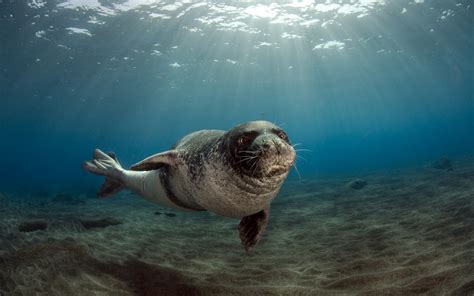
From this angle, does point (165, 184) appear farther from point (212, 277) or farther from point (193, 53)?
point (193, 53)

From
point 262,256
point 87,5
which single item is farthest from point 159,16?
point 262,256

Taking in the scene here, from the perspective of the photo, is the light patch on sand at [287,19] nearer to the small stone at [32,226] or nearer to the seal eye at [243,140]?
the small stone at [32,226]

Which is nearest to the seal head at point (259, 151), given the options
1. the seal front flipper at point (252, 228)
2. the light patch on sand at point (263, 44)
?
the seal front flipper at point (252, 228)

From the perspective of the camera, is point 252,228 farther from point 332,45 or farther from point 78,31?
point 332,45

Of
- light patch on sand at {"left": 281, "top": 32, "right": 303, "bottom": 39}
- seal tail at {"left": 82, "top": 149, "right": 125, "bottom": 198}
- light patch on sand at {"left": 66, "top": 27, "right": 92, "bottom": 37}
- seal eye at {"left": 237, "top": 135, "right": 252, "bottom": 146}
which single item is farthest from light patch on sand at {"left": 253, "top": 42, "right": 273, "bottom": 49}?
seal eye at {"left": 237, "top": 135, "right": 252, "bottom": 146}

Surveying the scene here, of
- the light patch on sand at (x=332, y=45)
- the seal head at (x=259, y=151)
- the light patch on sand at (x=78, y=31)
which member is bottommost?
the light patch on sand at (x=332, y=45)

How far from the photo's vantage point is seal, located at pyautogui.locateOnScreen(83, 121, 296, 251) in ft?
10.1

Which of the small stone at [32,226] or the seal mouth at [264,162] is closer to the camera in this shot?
the seal mouth at [264,162]

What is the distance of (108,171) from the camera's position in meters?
6.68

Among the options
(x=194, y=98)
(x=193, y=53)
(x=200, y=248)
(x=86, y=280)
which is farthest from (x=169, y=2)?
(x=194, y=98)

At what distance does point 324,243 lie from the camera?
640 cm

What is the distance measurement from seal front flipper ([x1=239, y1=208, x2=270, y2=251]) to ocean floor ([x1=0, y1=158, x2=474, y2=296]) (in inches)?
26.3

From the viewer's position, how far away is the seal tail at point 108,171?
6648 mm

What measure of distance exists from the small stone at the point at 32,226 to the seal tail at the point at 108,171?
239 centimetres
